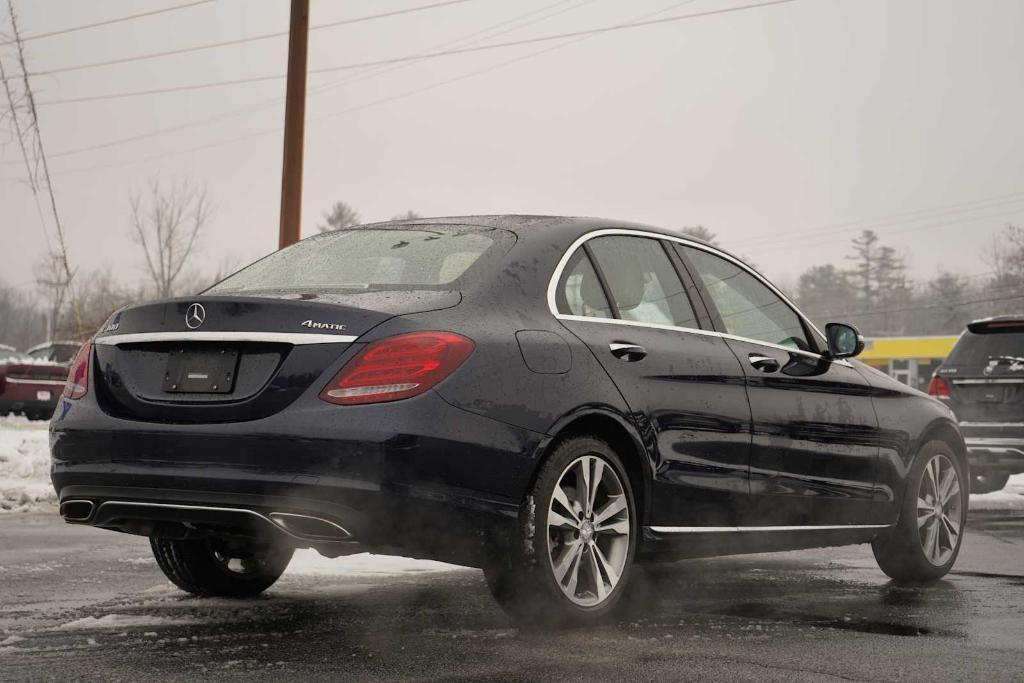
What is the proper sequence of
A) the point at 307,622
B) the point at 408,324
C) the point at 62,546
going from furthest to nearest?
the point at 62,546
the point at 307,622
the point at 408,324

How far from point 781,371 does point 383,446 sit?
2491 mm

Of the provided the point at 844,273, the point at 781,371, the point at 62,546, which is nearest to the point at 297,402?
the point at 781,371

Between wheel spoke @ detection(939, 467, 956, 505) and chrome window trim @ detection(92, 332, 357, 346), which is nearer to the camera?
chrome window trim @ detection(92, 332, 357, 346)

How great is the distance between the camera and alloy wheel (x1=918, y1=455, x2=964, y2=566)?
738 cm

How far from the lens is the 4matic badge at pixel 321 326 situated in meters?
4.78

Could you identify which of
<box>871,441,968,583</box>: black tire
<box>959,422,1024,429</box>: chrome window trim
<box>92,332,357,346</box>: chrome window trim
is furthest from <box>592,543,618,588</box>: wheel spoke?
<box>959,422,1024,429</box>: chrome window trim

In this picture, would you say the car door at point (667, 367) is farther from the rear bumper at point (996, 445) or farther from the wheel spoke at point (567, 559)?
the rear bumper at point (996, 445)

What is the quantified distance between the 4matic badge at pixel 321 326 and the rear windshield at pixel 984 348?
30.8ft

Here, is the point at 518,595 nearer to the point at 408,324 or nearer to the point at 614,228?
the point at 408,324

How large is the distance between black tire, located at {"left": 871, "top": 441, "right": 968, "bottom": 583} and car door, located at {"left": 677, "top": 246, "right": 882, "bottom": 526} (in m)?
0.32

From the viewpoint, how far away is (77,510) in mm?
5148

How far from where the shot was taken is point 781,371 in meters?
6.46

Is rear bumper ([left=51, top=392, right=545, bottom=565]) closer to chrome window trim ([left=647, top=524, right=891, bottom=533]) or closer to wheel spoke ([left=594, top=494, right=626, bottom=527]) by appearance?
wheel spoke ([left=594, top=494, right=626, bottom=527])

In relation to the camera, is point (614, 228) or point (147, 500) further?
point (614, 228)
